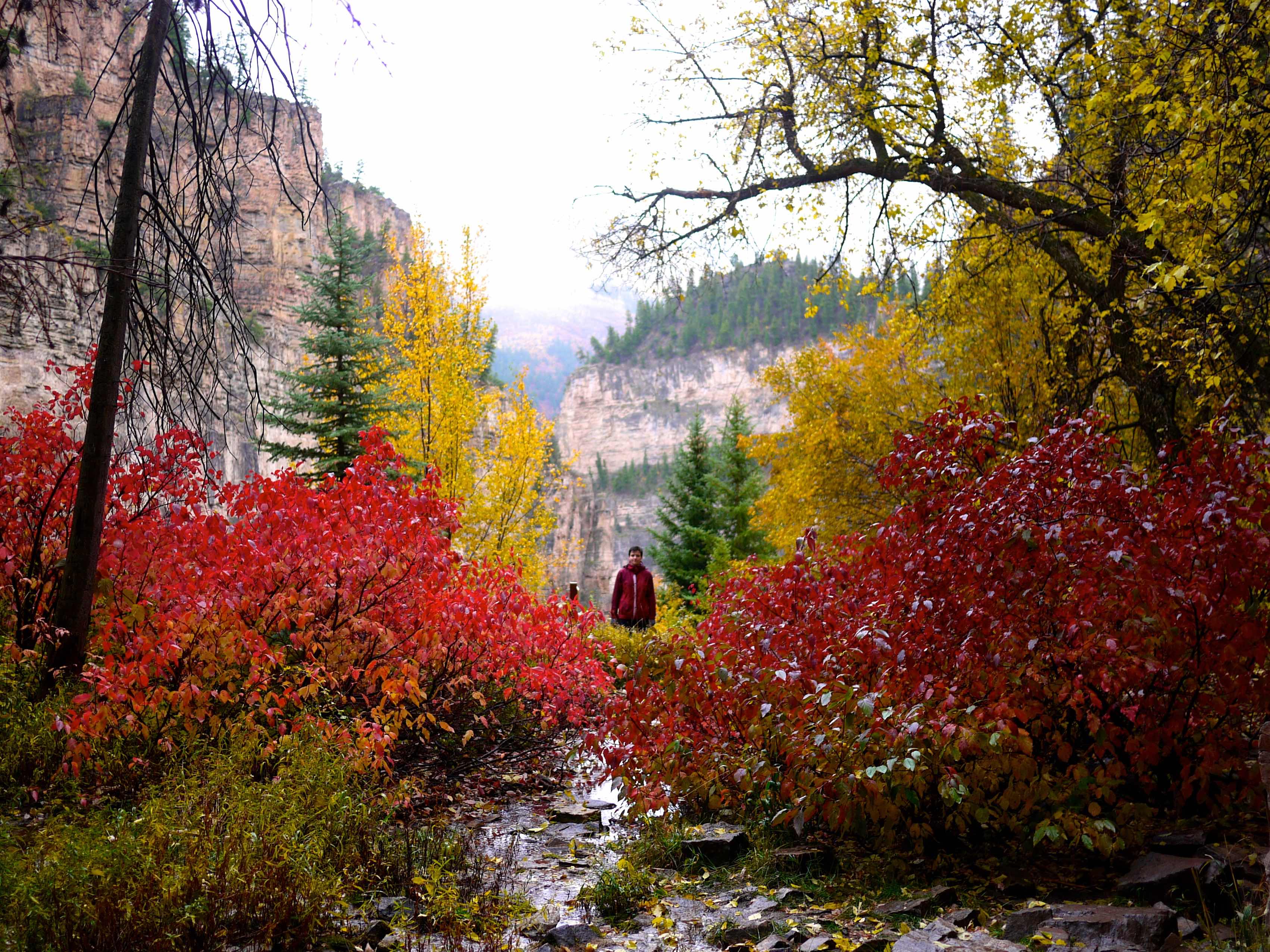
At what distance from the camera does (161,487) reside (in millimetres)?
6555

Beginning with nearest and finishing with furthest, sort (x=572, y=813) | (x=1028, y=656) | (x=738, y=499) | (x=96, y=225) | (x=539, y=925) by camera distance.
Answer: (x=539, y=925) → (x=1028, y=656) → (x=572, y=813) → (x=96, y=225) → (x=738, y=499)

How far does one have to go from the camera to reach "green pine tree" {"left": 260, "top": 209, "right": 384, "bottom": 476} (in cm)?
1648

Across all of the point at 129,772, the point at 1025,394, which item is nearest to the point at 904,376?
the point at 1025,394

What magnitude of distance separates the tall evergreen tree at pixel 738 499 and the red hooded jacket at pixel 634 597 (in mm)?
10009

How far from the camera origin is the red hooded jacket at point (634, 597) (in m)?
14.2

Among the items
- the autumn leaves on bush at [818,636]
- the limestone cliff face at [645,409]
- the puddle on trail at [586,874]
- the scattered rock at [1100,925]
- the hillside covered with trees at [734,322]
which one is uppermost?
the hillside covered with trees at [734,322]

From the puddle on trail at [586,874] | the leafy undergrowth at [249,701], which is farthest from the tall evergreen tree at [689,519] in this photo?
the puddle on trail at [586,874]

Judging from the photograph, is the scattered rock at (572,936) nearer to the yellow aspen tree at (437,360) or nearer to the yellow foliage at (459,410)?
the yellow foliage at (459,410)

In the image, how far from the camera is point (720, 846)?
5145 millimetres

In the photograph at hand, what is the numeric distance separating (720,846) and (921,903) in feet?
4.76

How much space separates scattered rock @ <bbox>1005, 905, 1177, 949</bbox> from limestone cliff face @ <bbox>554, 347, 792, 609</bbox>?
93009 millimetres

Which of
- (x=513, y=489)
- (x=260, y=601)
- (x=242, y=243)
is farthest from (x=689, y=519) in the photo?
(x=260, y=601)

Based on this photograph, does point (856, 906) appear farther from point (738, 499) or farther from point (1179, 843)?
point (738, 499)

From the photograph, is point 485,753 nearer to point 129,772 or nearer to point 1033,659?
point 129,772
